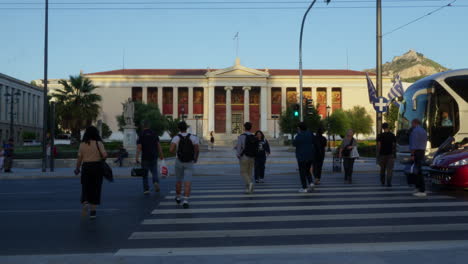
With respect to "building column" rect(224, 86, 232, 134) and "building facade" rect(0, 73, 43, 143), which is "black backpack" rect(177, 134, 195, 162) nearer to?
"building facade" rect(0, 73, 43, 143)

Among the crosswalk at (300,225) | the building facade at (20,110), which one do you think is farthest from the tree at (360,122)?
the crosswalk at (300,225)

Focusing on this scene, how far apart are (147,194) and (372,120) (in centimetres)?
7130

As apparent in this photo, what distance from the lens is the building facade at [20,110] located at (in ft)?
265

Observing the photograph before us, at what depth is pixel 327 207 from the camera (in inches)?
383

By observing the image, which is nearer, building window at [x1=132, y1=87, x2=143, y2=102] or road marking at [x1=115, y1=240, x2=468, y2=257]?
road marking at [x1=115, y1=240, x2=468, y2=257]

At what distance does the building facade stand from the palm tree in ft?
81.0

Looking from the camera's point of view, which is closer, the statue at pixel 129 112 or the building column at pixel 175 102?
the statue at pixel 129 112

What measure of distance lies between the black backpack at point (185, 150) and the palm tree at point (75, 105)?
140ft

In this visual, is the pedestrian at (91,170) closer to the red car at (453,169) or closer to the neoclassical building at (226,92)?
the red car at (453,169)

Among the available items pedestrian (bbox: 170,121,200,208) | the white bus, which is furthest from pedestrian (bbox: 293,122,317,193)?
the white bus

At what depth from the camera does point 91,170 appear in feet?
29.1

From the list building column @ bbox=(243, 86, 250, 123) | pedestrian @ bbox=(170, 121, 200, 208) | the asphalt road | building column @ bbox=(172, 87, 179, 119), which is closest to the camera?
the asphalt road

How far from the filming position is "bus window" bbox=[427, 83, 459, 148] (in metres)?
17.3

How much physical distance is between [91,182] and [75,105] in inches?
1813
